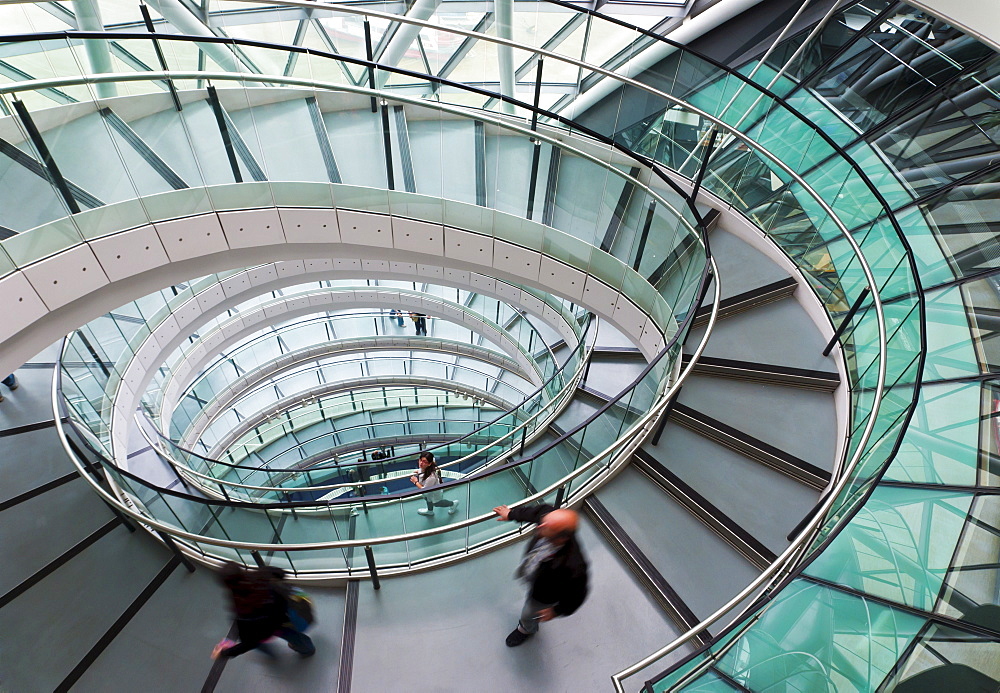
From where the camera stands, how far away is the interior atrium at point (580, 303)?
12.5ft

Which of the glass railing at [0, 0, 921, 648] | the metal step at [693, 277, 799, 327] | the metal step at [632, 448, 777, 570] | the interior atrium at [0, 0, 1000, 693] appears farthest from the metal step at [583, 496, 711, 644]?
the metal step at [693, 277, 799, 327]

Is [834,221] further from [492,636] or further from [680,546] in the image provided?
[492,636]

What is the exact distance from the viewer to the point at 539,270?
739 cm

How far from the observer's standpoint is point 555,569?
3.56 meters

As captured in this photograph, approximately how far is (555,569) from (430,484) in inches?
138

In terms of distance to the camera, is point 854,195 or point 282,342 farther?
point 282,342

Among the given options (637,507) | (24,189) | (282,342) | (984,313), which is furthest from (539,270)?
(282,342)

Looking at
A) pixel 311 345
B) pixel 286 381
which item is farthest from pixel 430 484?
pixel 286 381

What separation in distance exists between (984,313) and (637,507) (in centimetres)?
399

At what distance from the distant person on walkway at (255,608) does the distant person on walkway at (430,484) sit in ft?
4.42

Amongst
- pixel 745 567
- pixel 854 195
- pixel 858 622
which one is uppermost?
pixel 854 195

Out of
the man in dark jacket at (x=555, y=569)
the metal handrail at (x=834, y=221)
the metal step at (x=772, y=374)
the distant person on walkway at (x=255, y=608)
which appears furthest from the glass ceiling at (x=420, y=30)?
the man in dark jacket at (x=555, y=569)

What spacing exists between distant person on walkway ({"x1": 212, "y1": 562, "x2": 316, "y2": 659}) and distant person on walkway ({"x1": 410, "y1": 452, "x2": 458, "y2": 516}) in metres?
1.35

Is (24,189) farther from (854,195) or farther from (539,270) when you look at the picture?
(854,195)
